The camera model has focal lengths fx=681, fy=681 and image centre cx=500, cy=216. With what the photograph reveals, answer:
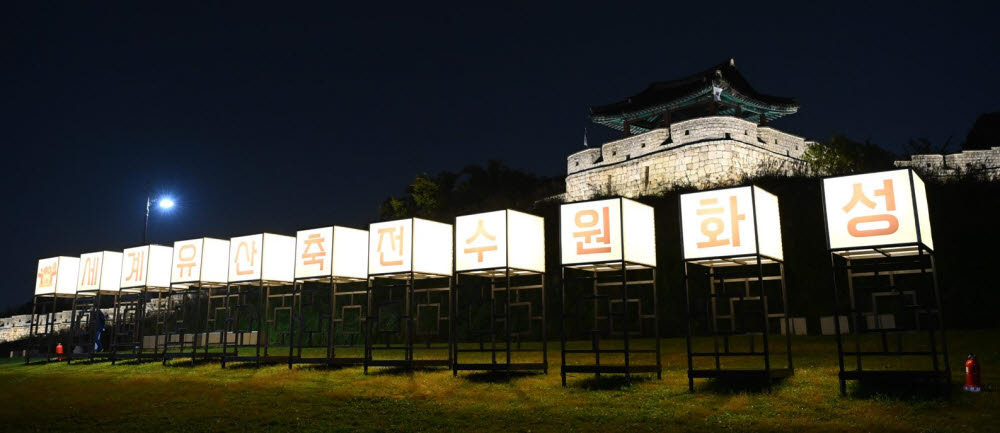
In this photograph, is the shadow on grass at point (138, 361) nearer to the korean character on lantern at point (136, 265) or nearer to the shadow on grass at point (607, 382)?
the korean character on lantern at point (136, 265)

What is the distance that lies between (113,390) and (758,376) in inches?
444

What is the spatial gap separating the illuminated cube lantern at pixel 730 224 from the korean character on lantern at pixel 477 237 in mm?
3659

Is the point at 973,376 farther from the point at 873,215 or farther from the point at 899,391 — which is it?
the point at 873,215

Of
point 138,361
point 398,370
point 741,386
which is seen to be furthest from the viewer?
point 138,361

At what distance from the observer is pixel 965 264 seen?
25.6 m

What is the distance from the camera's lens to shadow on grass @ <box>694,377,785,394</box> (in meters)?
9.59

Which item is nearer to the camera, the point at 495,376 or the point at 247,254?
the point at 495,376

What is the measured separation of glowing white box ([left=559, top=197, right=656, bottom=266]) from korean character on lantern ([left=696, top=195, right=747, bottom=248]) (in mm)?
1317

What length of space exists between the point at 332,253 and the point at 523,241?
15.6ft

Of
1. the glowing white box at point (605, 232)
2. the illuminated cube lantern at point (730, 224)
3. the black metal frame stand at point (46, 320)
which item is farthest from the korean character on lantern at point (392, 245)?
the black metal frame stand at point (46, 320)

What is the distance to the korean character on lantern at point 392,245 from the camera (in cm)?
1412

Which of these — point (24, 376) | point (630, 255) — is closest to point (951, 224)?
point (630, 255)

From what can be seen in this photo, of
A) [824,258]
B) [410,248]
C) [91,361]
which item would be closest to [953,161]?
[824,258]

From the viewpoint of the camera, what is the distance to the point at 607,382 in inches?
432
